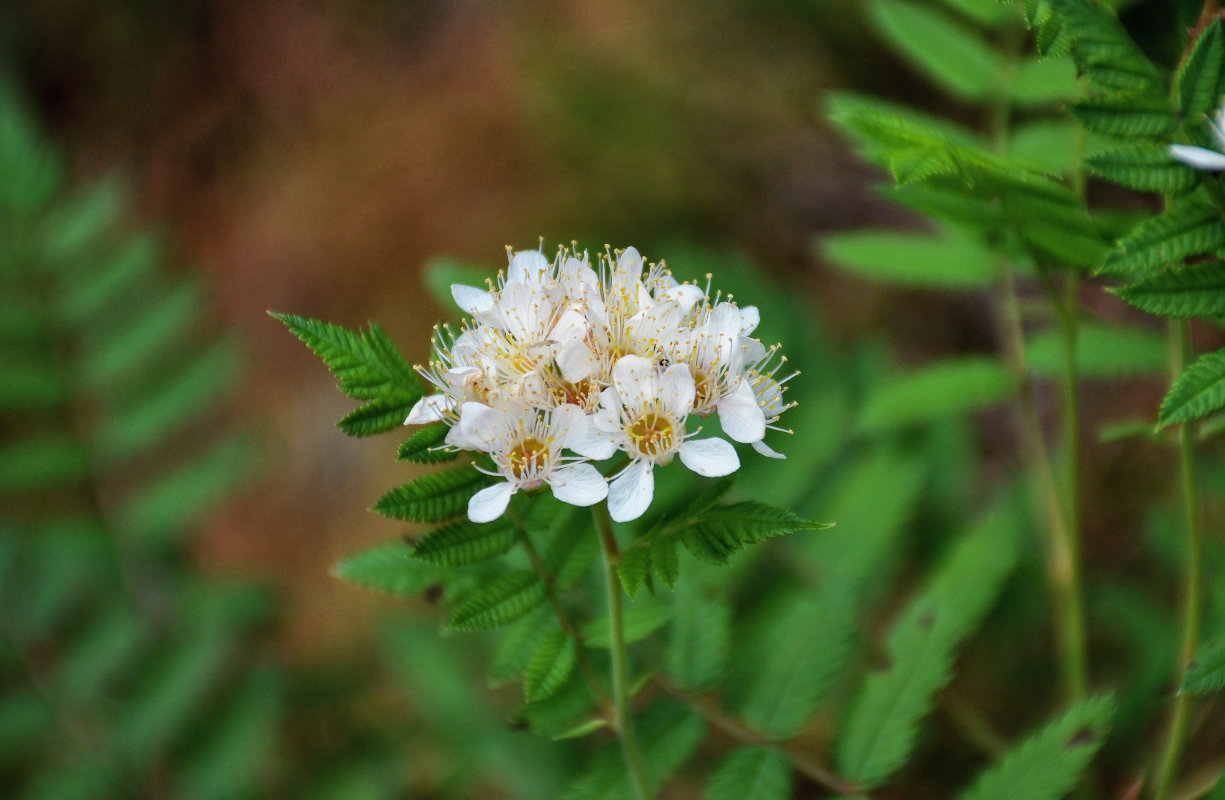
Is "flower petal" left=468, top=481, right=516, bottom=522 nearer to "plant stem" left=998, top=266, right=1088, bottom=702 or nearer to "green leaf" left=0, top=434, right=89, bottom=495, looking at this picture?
"plant stem" left=998, top=266, right=1088, bottom=702

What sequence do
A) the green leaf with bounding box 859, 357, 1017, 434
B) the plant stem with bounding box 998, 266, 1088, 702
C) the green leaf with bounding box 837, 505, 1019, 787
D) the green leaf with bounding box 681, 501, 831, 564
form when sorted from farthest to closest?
1. the green leaf with bounding box 859, 357, 1017, 434
2. the plant stem with bounding box 998, 266, 1088, 702
3. the green leaf with bounding box 837, 505, 1019, 787
4. the green leaf with bounding box 681, 501, 831, 564

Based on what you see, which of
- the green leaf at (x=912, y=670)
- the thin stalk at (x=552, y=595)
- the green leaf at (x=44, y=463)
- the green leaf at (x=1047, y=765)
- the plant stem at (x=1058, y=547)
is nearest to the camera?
the thin stalk at (x=552, y=595)

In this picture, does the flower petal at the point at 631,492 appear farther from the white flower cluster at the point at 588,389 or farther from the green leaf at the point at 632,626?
the green leaf at the point at 632,626

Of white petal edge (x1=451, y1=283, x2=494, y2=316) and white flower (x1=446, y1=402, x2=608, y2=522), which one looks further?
white petal edge (x1=451, y1=283, x2=494, y2=316)

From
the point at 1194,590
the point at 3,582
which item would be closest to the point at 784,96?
the point at 1194,590

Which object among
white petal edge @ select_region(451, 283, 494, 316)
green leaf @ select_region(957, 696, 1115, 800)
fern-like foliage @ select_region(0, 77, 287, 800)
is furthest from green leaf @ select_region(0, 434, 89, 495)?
green leaf @ select_region(957, 696, 1115, 800)

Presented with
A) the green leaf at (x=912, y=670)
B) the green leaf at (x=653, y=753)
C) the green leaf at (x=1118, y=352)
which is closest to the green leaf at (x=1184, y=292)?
the green leaf at (x=1118, y=352)

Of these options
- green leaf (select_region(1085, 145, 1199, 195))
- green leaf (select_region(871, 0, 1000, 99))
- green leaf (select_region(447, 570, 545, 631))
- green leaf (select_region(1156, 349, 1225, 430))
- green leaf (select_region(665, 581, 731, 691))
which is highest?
green leaf (select_region(871, 0, 1000, 99))
